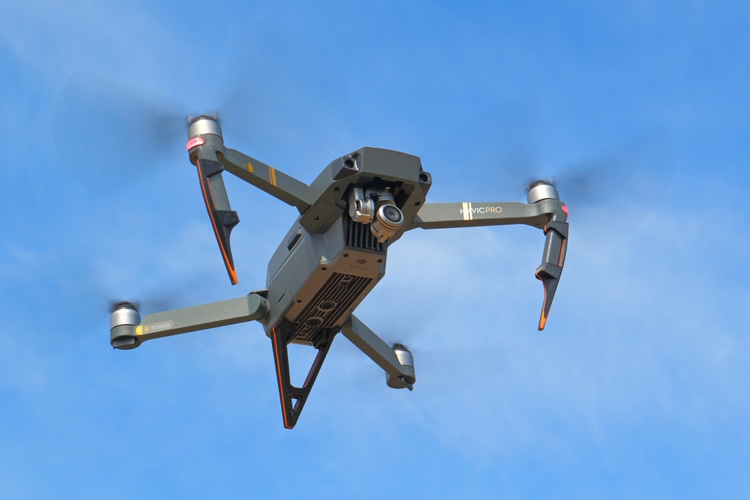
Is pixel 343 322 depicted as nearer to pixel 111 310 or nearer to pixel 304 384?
pixel 304 384

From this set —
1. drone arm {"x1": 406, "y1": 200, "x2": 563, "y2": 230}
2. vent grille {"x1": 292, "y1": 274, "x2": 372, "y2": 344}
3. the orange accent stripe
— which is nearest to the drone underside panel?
vent grille {"x1": 292, "y1": 274, "x2": 372, "y2": 344}

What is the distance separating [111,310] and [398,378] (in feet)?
15.1

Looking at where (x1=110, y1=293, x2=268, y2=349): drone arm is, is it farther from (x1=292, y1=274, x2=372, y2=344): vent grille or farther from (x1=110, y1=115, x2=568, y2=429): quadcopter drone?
(x1=292, y1=274, x2=372, y2=344): vent grille

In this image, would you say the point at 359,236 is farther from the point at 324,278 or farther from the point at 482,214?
the point at 482,214

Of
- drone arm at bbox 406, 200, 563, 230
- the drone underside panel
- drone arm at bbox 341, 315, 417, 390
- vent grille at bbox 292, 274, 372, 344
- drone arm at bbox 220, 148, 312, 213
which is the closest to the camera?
drone arm at bbox 220, 148, 312, 213

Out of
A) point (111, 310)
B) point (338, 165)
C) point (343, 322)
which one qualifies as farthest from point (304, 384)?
point (338, 165)

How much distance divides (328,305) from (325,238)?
1304 mm

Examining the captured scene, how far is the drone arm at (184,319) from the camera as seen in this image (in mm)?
19078

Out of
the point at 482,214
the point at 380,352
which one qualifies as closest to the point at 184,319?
the point at 380,352

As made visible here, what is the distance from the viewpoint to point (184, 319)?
19.2m

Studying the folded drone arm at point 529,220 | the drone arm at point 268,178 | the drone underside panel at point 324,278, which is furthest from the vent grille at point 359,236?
the folded drone arm at point 529,220

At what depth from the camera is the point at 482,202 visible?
19.2 m

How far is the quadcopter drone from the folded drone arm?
0.01 meters

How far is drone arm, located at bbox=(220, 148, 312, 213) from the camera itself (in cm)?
1734
